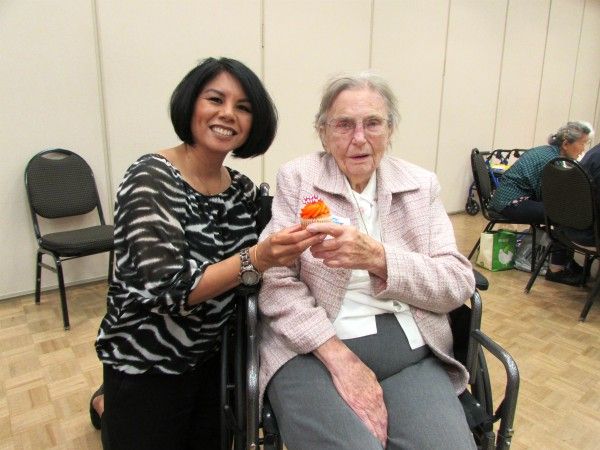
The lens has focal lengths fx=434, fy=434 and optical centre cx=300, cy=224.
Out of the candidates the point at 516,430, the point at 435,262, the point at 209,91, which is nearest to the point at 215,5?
the point at 209,91

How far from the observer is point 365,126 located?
1292 millimetres

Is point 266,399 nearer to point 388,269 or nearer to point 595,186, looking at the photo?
point 388,269

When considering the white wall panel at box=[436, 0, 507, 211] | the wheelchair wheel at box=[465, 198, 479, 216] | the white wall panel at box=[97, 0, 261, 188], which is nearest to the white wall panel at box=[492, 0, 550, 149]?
the white wall panel at box=[436, 0, 507, 211]

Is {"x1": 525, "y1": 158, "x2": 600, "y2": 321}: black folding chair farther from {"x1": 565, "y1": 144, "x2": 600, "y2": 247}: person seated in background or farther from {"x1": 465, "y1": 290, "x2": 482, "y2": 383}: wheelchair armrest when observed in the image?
{"x1": 465, "y1": 290, "x2": 482, "y2": 383}: wheelchair armrest

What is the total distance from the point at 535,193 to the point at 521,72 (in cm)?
350

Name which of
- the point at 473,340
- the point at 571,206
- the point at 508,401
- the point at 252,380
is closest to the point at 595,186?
the point at 571,206

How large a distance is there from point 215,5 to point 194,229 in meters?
2.76

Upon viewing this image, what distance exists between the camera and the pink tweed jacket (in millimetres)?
1134

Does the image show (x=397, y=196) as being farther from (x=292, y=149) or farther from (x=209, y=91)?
(x=292, y=149)

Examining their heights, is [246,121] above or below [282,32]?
below

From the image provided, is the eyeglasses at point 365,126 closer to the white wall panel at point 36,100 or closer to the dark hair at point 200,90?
the dark hair at point 200,90

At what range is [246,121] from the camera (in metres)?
1.27

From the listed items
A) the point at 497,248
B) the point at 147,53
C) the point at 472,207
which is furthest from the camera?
the point at 472,207

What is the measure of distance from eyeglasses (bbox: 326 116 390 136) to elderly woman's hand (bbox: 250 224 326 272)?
0.41m
